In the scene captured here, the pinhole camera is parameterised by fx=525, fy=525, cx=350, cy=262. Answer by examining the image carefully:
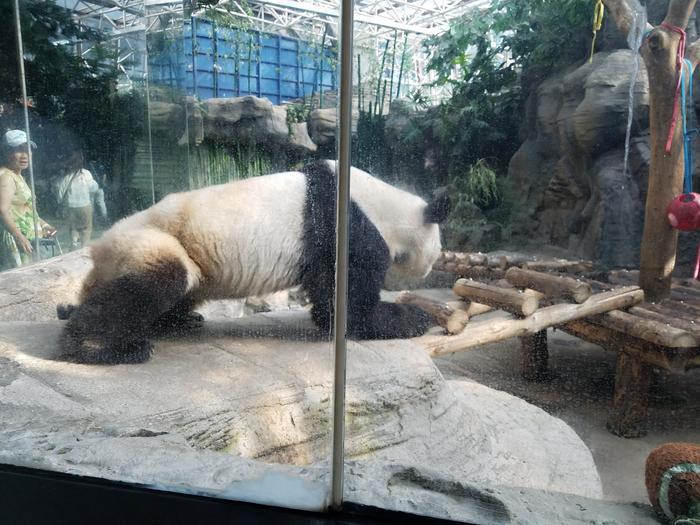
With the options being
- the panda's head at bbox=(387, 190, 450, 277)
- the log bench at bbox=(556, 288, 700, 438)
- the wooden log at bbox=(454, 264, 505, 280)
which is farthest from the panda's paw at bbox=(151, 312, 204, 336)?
the log bench at bbox=(556, 288, 700, 438)

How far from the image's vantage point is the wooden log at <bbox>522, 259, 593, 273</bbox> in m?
1.08

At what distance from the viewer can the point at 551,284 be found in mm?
1111

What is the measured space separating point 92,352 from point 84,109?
798mm

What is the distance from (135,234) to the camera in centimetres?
175

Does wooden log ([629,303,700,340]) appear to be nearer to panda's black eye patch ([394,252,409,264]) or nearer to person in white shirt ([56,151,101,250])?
panda's black eye patch ([394,252,409,264])

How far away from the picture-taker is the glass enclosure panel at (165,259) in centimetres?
132

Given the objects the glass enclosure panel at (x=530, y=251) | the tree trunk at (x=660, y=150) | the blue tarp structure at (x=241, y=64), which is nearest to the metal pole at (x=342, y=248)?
the glass enclosure panel at (x=530, y=251)

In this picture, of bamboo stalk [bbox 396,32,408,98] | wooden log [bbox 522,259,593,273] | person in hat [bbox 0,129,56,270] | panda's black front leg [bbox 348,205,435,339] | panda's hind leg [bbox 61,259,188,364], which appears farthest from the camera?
panda's hind leg [bbox 61,259,188,364]

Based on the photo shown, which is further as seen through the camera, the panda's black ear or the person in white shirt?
the person in white shirt

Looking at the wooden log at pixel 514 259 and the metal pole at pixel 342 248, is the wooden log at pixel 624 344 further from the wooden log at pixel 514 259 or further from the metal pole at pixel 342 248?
the metal pole at pixel 342 248

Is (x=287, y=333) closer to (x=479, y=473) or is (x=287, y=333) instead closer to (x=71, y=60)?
(x=479, y=473)

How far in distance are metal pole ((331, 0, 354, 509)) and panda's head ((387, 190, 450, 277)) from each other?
0.21 m

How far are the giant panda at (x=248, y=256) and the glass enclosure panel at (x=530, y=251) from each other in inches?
4.7

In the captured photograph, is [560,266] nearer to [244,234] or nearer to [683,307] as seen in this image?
[683,307]
